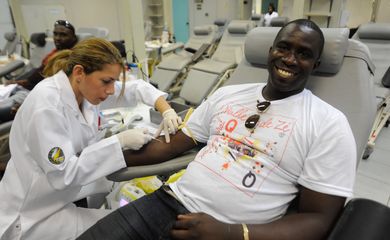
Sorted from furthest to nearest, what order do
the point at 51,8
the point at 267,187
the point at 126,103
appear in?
the point at 51,8 < the point at 126,103 < the point at 267,187

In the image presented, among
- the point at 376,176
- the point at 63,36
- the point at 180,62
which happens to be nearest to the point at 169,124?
the point at 63,36

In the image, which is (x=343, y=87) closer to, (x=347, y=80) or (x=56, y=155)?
(x=347, y=80)

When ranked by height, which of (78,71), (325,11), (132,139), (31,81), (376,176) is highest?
(325,11)

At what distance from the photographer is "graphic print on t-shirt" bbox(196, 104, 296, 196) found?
3.12 ft

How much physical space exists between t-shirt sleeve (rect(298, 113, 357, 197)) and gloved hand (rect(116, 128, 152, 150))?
2.10 ft

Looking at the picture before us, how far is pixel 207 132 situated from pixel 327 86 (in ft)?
1.90

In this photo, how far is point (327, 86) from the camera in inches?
48.0

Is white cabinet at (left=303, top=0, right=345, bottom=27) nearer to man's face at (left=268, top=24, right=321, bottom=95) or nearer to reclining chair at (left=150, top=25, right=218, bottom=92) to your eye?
reclining chair at (left=150, top=25, right=218, bottom=92)

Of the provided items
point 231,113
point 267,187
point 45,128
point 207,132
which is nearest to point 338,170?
point 267,187

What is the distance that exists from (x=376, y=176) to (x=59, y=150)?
2120mm

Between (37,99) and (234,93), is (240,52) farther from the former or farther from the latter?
(37,99)

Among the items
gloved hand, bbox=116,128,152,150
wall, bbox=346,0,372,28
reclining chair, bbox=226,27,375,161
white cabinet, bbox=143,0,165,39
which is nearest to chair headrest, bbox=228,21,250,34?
reclining chair, bbox=226,27,375,161

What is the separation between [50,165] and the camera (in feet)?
3.08

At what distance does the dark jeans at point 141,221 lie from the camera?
97cm
